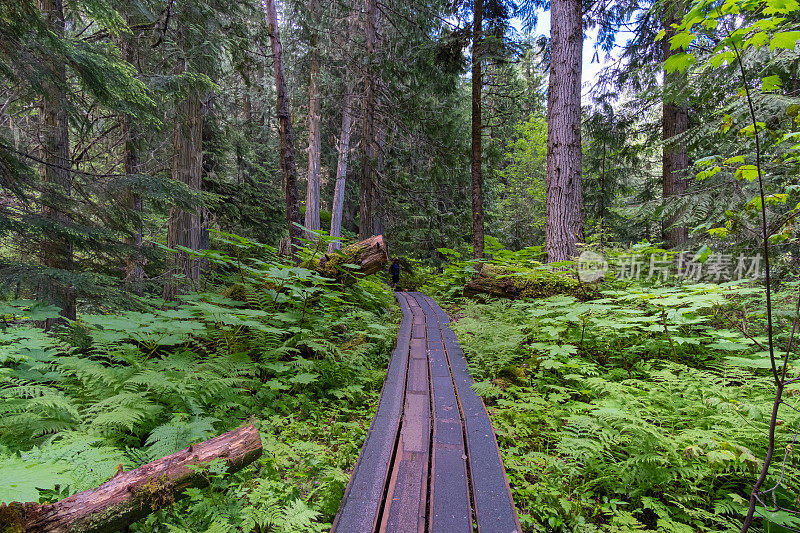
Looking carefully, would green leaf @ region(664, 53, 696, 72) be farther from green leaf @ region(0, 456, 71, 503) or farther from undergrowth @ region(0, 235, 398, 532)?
green leaf @ region(0, 456, 71, 503)

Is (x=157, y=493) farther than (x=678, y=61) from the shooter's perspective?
No

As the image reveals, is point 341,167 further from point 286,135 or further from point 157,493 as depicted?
point 157,493

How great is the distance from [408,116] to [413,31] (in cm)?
305

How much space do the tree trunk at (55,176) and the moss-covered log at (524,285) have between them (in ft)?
22.7

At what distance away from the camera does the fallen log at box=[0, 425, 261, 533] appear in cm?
125

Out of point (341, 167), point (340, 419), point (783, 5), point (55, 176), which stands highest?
point (341, 167)

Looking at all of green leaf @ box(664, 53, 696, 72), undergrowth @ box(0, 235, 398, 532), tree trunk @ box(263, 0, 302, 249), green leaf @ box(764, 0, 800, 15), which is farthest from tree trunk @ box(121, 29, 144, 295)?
green leaf @ box(764, 0, 800, 15)

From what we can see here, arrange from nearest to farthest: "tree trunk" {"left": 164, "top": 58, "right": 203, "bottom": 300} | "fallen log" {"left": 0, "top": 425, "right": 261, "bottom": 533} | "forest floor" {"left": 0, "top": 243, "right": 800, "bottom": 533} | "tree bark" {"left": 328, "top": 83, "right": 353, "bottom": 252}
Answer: "fallen log" {"left": 0, "top": 425, "right": 261, "bottom": 533} < "forest floor" {"left": 0, "top": 243, "right": 800, "bottom": 533} < "tree trunk" {"left": 164, "top": 58, "right": 203, "bottom": 300} < "tree bark" {"left": 328, "top": 83, "right": 353, "bottom": 252}

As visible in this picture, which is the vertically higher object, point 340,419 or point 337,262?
point 337,262

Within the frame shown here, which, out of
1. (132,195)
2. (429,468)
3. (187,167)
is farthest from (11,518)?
→ (187,167)

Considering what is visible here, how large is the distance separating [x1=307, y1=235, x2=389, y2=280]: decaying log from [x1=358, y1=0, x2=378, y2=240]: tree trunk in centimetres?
639

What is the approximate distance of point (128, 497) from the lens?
1488 millimetres

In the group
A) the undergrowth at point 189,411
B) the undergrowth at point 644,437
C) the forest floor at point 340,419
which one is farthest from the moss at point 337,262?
the undergrowth at point 644,437

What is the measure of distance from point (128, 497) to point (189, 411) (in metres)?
1.21
